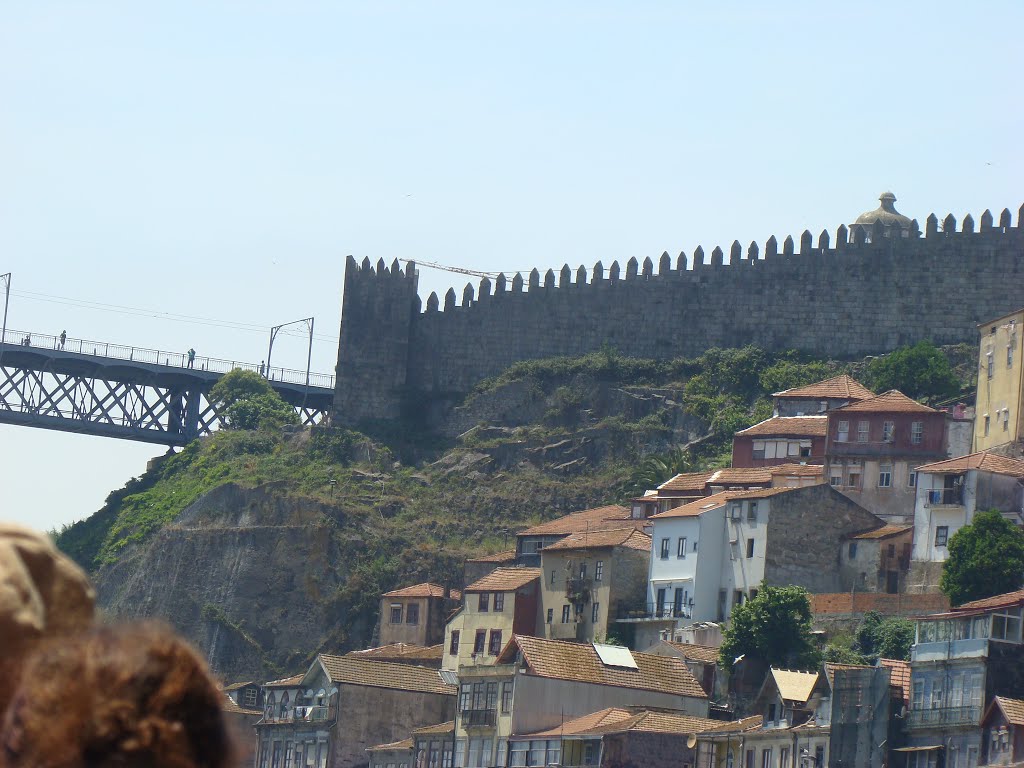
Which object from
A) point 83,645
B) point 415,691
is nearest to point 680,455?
point 415,691

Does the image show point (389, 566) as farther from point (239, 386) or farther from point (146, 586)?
point (239, 386)

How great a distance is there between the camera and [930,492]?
191 ft

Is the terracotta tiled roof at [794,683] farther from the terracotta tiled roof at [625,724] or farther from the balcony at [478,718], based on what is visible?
the balcony at [478,718]

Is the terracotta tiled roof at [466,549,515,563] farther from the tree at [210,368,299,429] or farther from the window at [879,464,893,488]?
the tree at [210,368,299,429]

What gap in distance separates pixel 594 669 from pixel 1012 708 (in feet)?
41.2

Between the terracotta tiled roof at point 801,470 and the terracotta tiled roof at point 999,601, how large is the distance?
13.4 m

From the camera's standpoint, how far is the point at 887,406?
6431 centimetres

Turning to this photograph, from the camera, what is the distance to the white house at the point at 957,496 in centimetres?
5706

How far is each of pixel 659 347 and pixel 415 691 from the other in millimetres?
22863

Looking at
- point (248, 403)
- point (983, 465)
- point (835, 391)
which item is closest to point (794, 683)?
point (983, 465)

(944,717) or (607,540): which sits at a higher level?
(607,540)

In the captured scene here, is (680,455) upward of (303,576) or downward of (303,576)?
upward

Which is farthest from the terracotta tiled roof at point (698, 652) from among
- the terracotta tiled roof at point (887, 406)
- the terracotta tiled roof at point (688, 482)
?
the terracotta tiled roof at point (887, 406)

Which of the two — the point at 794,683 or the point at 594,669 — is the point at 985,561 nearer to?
the point at 794,683
